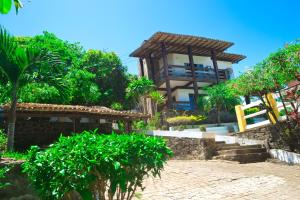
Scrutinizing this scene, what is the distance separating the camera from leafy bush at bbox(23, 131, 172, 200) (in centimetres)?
324

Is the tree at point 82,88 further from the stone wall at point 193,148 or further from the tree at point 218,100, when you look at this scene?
the stone wall at point 193,148

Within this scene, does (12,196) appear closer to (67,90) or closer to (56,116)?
(67,90)

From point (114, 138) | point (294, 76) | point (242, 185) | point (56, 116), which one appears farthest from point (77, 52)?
point (114, 138)

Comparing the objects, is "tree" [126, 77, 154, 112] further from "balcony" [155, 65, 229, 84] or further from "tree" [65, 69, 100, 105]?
"balcony" [155, 65, 229, 84]

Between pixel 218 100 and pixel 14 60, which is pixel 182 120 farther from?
pixel 14 60

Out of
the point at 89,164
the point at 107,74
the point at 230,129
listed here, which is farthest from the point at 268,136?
the point at 107,74

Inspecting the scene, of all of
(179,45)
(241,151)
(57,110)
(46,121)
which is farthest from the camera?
(179,45)

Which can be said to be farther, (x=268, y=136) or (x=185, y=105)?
(x=185, y=105)

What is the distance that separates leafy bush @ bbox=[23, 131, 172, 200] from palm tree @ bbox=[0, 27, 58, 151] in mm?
4689

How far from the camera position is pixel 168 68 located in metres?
24.6

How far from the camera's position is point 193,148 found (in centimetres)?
1230

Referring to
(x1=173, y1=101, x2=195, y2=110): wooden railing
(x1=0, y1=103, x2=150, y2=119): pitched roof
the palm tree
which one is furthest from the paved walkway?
(x1=173, y1=101, x2=195, y2=110): wooden railing

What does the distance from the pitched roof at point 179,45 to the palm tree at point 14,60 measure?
15.3 metres

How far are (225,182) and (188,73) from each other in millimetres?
18852
